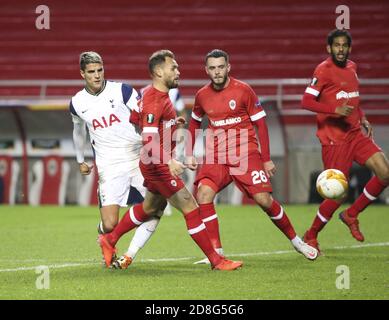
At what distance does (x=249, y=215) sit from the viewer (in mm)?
14078

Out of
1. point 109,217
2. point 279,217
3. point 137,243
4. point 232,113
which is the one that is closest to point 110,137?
point 109,217

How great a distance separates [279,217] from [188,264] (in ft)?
2.93

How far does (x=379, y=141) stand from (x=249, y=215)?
337 centimetres

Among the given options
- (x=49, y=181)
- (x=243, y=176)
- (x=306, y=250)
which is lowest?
(x=49, y=181)

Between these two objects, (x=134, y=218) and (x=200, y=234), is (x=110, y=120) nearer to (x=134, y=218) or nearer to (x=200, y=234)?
(x=134, y=218)

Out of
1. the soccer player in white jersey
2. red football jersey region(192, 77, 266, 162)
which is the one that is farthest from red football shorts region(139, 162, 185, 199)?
red football jersey region(192, 77, 266, 162)

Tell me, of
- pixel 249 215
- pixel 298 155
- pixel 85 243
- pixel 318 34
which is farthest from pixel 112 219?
pixel 318 34

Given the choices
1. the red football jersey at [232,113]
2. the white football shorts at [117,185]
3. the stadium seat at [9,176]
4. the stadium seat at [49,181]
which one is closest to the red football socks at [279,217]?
the red football jersey at [232,113]

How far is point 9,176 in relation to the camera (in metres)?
16.5

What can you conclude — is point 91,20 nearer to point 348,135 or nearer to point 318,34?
point 318,34

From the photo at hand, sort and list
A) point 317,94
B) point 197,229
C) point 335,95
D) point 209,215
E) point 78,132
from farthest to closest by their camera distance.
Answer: point 335,95 < point 317,94 < point 78,132 < point 209,215 < point 197,229

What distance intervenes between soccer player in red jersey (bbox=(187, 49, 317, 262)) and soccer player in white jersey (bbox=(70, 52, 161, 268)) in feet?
1.80

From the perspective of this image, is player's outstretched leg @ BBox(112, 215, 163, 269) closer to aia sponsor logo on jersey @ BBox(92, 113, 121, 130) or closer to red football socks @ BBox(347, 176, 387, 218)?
aia sponsor logo on jersey @ BBox(92, 113, 121, 130)

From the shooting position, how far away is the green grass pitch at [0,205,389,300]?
652 centimetres
